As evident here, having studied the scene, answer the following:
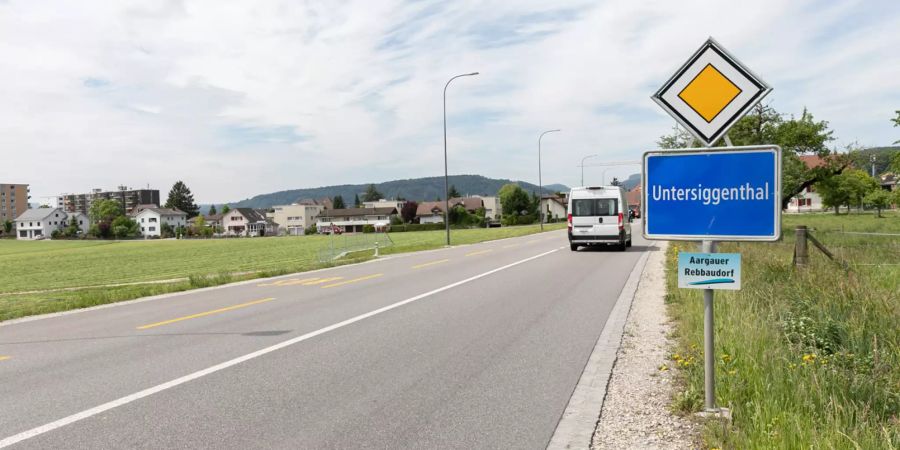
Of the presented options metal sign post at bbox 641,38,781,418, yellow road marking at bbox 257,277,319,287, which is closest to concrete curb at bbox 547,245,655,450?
metal sign post at bbox 641,38,781,418

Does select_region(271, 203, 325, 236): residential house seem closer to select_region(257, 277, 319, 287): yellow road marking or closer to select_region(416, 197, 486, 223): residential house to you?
select_region(416, 197, 486, 223): residential house

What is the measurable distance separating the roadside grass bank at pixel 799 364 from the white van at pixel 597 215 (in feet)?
46.0

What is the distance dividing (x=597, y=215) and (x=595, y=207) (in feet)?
1.07

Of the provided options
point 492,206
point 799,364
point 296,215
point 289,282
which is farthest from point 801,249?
point 296,215

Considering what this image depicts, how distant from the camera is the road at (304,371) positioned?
14.6 ft

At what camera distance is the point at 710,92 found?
14.1 feet

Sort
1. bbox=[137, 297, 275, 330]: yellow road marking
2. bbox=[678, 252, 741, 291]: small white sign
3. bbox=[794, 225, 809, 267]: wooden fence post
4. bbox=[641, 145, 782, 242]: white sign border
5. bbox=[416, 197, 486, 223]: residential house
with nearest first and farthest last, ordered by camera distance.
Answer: bbox=[641, 145, 782, 242]: white sign border
bbox=[678, 252, 741, 291]: small white sign
bbox=[137, 297, 275, 330]: yellow road marking
bbox=[794, 225, 809, 267]: wooden fence post
bbox=[416, 197, 486, 223]: residential house

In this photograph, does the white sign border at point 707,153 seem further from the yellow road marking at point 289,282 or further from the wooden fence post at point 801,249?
the yellow road marking at point 289,282

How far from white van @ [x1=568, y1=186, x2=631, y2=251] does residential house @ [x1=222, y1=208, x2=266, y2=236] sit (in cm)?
16141

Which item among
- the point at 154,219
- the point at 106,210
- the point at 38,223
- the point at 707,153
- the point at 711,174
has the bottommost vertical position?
the point at 38,223

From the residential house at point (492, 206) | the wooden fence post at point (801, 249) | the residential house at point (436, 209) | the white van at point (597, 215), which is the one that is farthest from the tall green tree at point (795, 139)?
the residential house at point (492, 206)

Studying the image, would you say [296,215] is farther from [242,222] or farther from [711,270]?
[711,270]

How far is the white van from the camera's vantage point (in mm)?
23781

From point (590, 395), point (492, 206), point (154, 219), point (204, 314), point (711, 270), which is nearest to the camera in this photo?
point (711, 270)
